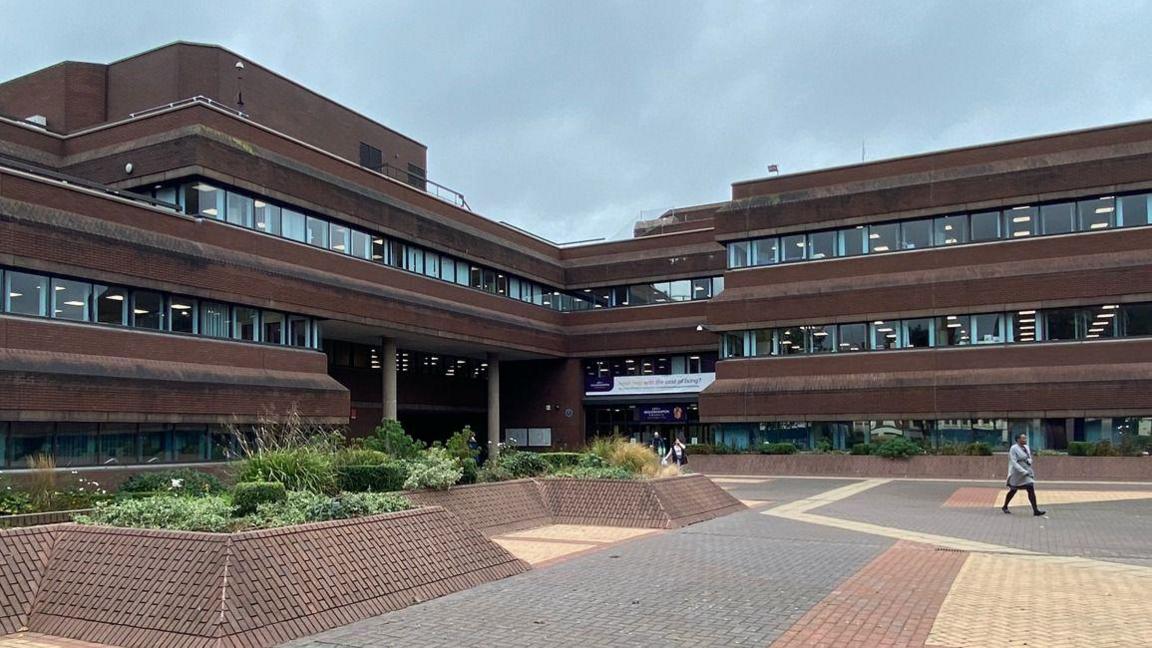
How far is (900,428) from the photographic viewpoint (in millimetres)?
37344

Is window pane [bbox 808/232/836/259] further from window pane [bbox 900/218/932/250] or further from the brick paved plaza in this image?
the brick paved plaza

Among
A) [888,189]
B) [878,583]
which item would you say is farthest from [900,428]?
[878,583]

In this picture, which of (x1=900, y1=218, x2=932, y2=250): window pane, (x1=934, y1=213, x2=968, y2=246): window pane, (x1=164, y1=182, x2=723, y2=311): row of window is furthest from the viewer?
(x1=900, y1=218, x2=932, y2=250): window pane

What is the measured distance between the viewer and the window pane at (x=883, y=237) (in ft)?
126

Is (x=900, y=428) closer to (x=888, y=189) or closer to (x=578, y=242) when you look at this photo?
(x=888, y=189)

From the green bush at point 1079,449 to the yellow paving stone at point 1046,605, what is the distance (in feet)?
74.0

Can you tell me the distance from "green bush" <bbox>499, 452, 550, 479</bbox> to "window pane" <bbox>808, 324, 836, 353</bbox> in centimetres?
2353

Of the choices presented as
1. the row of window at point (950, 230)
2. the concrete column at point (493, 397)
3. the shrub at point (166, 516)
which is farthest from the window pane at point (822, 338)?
the shrub at point (166, 516)

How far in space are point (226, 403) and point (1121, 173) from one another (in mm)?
32337

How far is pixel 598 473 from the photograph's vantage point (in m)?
17.9

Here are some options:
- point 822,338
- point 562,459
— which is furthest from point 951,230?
point 562,459

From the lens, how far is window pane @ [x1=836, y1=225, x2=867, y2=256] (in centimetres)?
3909

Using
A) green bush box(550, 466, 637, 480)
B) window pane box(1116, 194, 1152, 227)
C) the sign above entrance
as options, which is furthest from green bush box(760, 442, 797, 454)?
green bush box(550, 466, 637, 480)

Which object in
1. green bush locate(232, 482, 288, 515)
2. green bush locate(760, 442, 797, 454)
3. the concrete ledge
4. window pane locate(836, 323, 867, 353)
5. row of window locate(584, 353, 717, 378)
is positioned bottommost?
the concrete ledge
